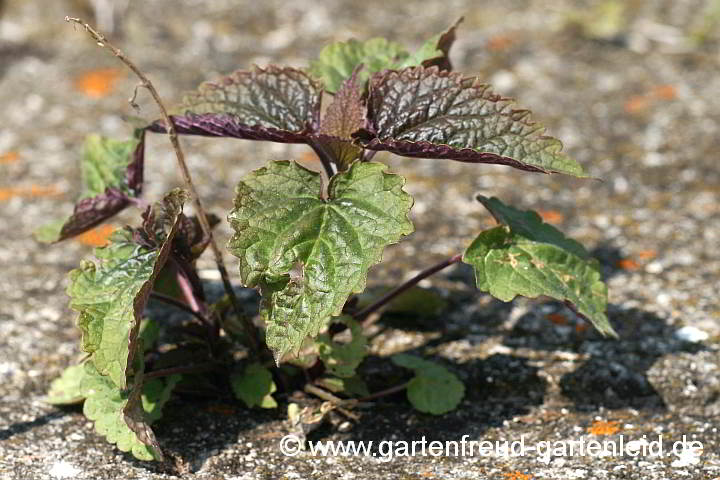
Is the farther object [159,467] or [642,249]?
[642,249]

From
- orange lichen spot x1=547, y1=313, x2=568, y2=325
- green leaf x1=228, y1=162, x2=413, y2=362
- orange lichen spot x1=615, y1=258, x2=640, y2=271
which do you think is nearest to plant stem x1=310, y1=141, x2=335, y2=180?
green leaf x1=228, y1=162, x2=413, y2=362

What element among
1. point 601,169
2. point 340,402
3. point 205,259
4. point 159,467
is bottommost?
point 159,467

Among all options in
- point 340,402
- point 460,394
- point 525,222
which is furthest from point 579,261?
point 340,402

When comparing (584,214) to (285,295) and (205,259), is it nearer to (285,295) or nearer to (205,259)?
(205,259)

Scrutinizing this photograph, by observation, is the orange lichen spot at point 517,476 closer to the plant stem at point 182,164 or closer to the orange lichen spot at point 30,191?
the plant stem at point 182,164

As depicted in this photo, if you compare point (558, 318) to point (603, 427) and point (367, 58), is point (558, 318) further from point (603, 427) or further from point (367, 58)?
point (367, 58)

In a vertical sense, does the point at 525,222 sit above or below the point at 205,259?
below

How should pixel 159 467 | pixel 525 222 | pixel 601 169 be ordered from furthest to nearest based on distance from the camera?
pixel 601 169 < pixel 525 222 < pixel 159 467

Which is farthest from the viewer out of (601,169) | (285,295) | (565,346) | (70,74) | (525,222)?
(70,74)

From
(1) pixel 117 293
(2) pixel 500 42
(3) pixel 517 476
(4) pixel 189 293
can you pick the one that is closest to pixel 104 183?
(4) pixel 189 293
